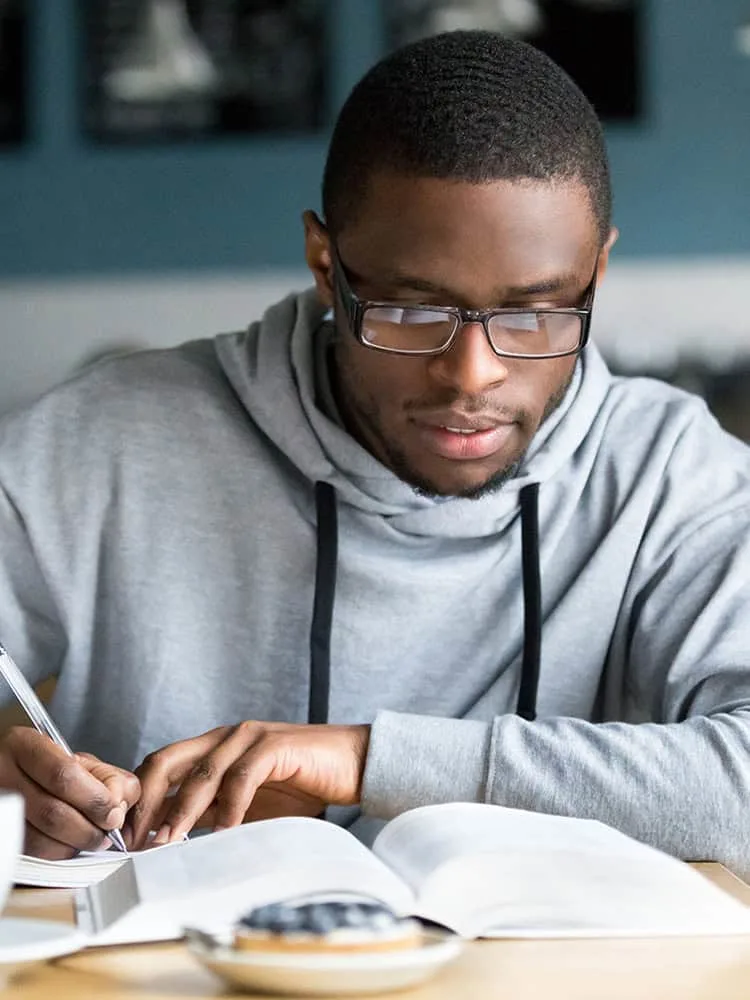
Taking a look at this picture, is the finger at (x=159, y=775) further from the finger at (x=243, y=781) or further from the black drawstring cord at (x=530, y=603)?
the black drawstring cord at (x=530, y=603)

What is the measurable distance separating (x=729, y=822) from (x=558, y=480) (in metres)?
0.49

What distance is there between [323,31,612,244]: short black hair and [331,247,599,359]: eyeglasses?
11cm

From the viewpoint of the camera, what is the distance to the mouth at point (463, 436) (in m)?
1.35

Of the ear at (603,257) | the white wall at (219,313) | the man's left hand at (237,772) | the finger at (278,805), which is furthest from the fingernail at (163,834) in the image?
the white wall at (219,313)

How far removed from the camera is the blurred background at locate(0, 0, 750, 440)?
3.75 meters

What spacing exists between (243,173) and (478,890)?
125 inches

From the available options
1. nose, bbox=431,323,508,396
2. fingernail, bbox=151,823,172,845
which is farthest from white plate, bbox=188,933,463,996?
nose, bbox=431,323,508,396

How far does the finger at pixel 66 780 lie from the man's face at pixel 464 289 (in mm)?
437

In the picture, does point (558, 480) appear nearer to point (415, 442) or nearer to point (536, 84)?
point (415, 442)

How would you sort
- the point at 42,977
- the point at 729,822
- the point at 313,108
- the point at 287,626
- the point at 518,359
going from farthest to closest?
1. the point at 313,108
2. the point at 287,626
3. the point at 518,359
4. the point at 729,822
5. the point at 42,977

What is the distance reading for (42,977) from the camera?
77 cm

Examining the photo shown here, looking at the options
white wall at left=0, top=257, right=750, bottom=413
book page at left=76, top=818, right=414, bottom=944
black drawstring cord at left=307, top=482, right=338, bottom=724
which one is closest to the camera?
book page at left=76, top=818, right=414, bottom=944

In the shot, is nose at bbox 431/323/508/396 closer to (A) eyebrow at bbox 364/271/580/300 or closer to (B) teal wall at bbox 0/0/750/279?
(A) eyebrow at bbox 364/271/580/300

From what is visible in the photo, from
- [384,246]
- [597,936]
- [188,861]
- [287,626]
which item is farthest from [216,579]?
[597,936]
